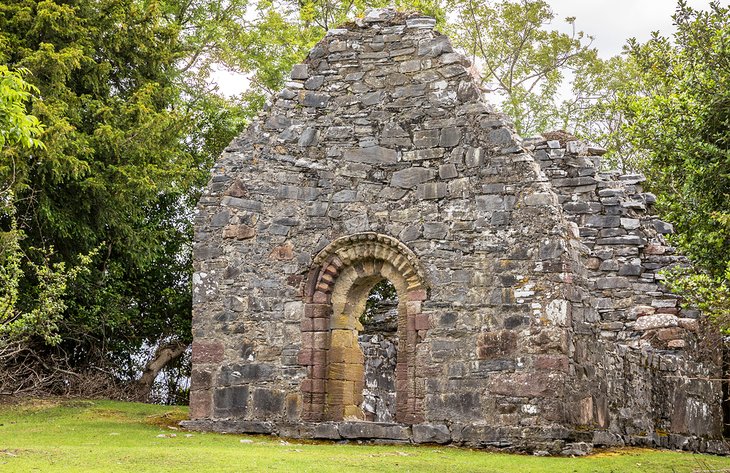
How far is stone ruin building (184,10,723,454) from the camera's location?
13289mm

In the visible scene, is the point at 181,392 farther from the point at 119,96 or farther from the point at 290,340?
the point at 290,340

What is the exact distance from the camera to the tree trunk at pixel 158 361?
22.4 meters

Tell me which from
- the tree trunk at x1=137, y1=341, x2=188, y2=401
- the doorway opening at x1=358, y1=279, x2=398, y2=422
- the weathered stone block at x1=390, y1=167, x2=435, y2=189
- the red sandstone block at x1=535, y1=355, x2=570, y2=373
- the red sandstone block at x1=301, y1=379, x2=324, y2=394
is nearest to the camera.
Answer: the red sandstone block at x1=535, y1=355, x2=570, y2=373

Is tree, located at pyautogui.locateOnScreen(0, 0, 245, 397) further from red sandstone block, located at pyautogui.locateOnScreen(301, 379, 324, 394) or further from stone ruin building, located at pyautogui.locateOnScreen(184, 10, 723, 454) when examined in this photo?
red sandstone block, located at pyautogui.locateOnScreen(301, 379, 324, 394)

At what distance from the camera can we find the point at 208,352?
14711mm

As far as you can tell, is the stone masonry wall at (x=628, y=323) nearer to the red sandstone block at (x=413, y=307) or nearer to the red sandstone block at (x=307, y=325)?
the red sandstone block at (x=413, y=307)

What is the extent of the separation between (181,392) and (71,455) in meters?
12.9

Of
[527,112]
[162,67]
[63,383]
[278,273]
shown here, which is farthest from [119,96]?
[527,112]

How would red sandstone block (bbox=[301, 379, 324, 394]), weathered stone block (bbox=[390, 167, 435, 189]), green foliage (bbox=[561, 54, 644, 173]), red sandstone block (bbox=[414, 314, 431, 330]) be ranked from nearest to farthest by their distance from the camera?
red sandstone block (bbox=[414, 314, 431, 330]) < red sandstone block (bbox=[301, 379, 324, 394]) < weathered stone block (bbox=[390, 167, 435, 189]) < green foliage (bbox=[561, 54, 644, 173])

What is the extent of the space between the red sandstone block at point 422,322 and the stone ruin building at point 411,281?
0.03m

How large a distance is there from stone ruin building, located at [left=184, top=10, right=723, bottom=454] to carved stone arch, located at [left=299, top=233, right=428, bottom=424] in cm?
3

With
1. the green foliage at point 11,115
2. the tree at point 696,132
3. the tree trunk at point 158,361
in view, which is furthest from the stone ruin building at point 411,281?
the tree trunk at point 158,361

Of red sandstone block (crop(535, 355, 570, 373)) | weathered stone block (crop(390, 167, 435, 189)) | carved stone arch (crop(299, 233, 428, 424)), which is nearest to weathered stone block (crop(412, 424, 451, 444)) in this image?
carved stone arch (crop(299, 233, 428, 424))

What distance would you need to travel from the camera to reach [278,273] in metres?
14.7
